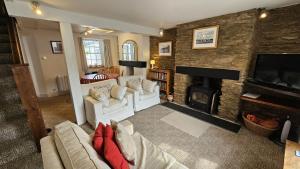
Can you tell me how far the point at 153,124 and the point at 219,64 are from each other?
82.2 inches

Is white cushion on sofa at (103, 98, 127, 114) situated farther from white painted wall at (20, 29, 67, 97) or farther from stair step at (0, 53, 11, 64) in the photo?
white painted wall at (20, 29, 67, 97)

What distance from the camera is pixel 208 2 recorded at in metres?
2.16

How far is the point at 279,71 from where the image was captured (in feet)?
7.60

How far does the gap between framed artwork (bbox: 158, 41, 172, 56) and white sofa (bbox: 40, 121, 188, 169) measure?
3.47 m

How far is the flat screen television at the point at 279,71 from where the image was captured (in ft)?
6.96

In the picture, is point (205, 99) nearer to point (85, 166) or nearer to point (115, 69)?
point (85, 166)

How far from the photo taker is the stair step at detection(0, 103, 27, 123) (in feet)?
6.32

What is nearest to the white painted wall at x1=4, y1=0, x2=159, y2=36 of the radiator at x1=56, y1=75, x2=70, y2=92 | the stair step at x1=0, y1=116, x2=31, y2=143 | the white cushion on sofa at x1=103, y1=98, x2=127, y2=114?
the stair step at x1=0, y1=116, x2=31, y2=143

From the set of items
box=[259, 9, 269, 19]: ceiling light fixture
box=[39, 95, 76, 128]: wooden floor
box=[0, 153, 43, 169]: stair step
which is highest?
box=[259, 9, 269, 19]: ceiling light fixture

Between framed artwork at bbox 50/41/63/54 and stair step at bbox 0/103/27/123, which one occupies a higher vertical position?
framed artwork at bbox 50/41/63/54

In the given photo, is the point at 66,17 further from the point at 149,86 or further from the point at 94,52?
the point at 94,52

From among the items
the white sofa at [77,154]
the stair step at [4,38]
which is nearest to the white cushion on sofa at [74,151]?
the white sofa at [77,154]

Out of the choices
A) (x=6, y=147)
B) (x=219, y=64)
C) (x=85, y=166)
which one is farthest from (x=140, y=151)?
(x=219, y=64)

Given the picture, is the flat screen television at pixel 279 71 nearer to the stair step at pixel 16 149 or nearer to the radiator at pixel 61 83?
the stair step at pixel 16 149
